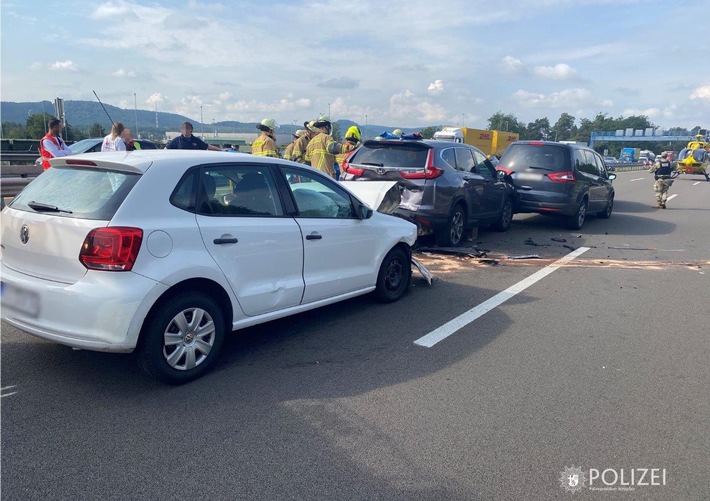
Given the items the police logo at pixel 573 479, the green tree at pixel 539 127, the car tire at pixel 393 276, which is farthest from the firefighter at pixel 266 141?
the green tree at pixel 539 127

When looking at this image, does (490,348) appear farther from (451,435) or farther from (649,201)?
(649,201)

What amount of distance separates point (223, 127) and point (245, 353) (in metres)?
54.8

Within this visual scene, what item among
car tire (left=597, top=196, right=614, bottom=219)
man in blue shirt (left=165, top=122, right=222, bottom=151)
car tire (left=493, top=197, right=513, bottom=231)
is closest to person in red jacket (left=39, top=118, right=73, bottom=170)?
man in blue shirt (left=165, top=122, right=222, bottom=151)

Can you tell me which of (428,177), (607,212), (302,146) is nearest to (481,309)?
(428,177)

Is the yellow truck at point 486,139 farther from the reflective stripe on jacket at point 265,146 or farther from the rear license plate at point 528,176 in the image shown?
the reflective stripe on jacket at point 265,146

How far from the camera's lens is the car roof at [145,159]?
4.07 metres

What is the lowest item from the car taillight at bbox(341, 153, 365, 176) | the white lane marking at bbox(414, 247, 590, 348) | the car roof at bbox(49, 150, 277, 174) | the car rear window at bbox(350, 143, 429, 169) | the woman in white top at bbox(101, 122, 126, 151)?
the white lane marking at bbox(414, 247, 590, 348)

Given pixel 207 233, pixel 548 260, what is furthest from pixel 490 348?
pixel 548 260

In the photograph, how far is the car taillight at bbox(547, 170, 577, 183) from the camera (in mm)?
11789

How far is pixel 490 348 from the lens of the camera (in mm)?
5094

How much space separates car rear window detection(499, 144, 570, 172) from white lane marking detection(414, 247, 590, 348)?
11.7 ft

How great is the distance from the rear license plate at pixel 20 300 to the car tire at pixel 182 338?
77 cm

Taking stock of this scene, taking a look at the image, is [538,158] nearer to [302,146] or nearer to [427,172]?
[427,172]

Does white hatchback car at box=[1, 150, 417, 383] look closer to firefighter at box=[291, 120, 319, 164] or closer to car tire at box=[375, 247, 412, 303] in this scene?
car tire at box=[375, 247, 412, 303]
